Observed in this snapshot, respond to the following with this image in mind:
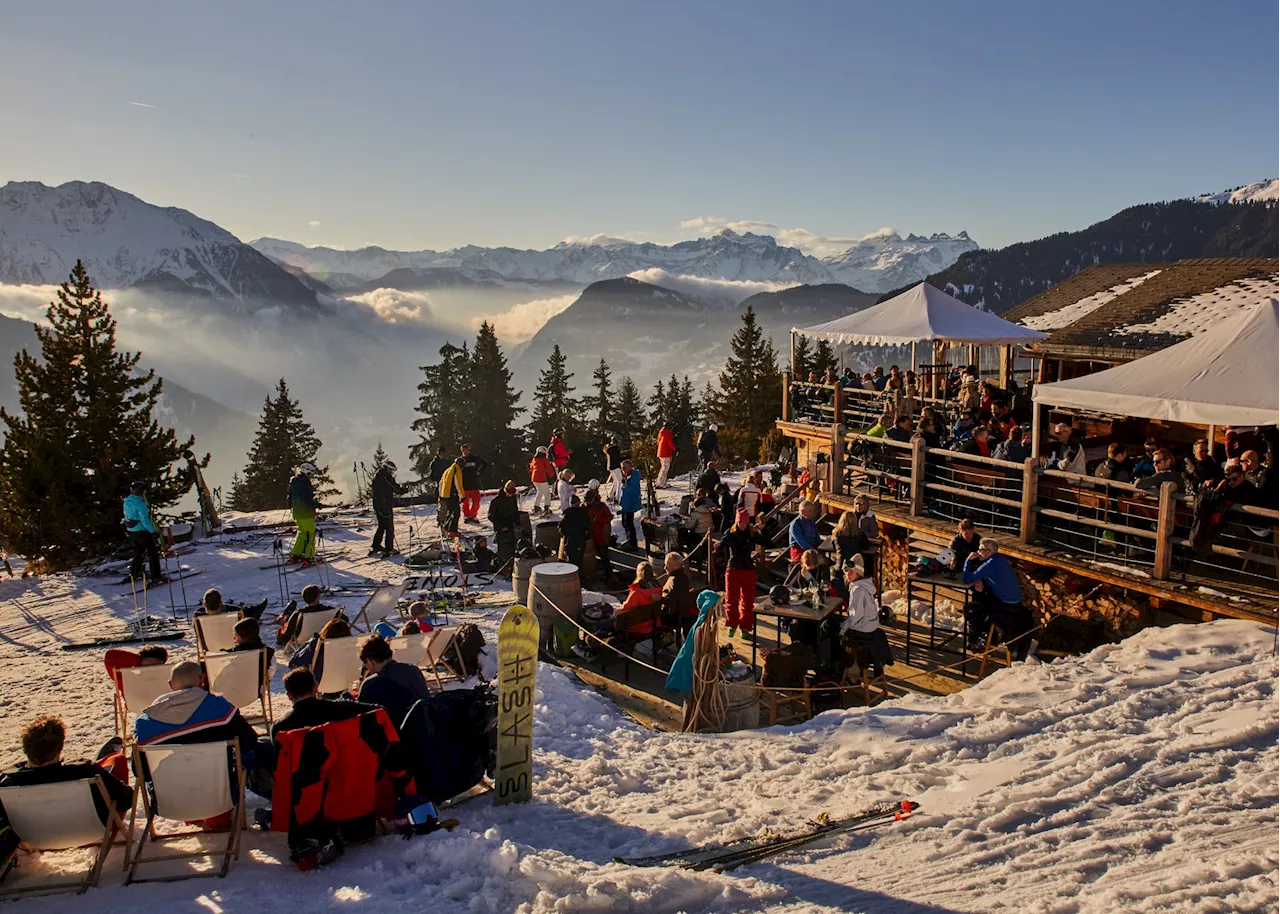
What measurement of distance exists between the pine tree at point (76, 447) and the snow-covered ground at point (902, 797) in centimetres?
923

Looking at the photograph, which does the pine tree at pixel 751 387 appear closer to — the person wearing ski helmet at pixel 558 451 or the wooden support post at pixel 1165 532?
the person wearing ski helmet at pixel 558 451

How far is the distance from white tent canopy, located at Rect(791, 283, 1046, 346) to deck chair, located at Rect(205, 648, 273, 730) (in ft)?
36.4

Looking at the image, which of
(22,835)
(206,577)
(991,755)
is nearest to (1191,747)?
(991,755)

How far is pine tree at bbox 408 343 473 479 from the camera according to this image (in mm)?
47219

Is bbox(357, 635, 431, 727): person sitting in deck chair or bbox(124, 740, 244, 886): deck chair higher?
bbox(357, 635, 431, 727): person sitting in deck chair

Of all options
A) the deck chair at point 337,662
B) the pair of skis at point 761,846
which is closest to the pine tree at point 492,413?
the deck chair at point 337,662

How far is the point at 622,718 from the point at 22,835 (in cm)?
490

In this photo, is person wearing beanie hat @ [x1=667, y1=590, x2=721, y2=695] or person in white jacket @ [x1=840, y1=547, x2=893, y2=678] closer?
person wearing beanie hat @ [x1=667, y1=590, x2=721, y2=695]

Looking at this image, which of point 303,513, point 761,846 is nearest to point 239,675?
point 761,846

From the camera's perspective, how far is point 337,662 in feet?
24.4

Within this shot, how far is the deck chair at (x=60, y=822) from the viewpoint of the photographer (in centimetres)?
460

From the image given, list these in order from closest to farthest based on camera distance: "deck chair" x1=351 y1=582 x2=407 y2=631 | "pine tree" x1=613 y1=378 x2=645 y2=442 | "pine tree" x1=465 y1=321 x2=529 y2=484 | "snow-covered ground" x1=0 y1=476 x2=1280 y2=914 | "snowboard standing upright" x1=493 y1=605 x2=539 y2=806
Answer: "snow-covered ground" x1=0 y1=476 x2=1280 y2=914
"snowboard standing upright" x1=493 y1=605 x2=539 y2=806
"deck chair" x1=351 y1=582 x2=407 y2=631
"pine tree" x1=465 y1=321 x2=529 y2=484
"pine tree" x1=613 y1=378 x2=645 y2=442

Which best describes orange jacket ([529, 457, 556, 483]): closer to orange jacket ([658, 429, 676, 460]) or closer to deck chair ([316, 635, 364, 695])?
orange jacket ([658, 429, 676, 460])

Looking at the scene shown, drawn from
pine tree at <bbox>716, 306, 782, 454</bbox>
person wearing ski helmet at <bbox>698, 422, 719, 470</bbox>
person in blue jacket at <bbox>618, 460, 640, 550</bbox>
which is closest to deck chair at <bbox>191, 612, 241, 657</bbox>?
person in blue jacket at <bbox>618, 460, 640, 550</bbox>
